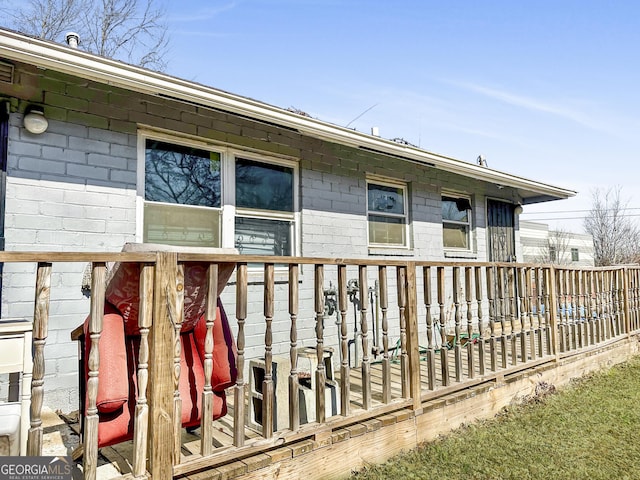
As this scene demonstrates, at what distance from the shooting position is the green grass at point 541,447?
2586mm

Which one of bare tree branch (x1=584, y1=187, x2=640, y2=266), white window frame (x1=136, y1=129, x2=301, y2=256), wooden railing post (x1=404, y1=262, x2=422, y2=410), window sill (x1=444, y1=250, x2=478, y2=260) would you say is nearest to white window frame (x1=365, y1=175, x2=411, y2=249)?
window sill (x1=444, y1=250, x2=478, y2=260)

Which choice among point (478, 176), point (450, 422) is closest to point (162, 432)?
point (450, 422)

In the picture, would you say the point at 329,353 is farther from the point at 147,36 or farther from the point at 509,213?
the point at 147,36

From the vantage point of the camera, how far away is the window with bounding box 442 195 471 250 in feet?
22.1

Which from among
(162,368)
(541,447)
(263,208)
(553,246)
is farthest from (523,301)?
(553,246)

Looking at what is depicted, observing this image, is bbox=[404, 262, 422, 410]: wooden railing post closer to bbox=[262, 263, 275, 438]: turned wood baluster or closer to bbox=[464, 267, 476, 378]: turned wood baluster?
bbox=[464, 267, 476, 378]: turned wood baluster

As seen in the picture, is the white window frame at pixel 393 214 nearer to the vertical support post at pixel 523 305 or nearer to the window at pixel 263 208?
the window at pixel 263 208

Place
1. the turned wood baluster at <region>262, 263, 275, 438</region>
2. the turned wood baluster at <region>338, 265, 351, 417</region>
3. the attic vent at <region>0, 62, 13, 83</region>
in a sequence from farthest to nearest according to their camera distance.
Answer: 1. the attic vent at <region>0, 62, 13, 83</region>
2. the turned wood baluster at <region>338, 265, 351, 417</region>
3. the turned wood baluster at <region>262, 263, 275, 438</region>

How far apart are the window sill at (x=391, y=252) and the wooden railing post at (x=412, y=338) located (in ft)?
7.91

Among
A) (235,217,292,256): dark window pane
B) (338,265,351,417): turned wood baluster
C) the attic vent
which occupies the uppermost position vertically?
the attic vent

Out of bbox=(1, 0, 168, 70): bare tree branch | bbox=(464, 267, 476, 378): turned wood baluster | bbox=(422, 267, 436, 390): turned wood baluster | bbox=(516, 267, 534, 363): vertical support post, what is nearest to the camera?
bbox=(422, 267, 436, 390): turned wood baluster

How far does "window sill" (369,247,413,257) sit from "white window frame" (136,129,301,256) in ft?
4.13

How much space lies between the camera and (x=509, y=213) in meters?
8.04

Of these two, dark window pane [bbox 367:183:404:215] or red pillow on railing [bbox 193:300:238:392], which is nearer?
A: red pillow on railing [bbox 193:300:238:392]
